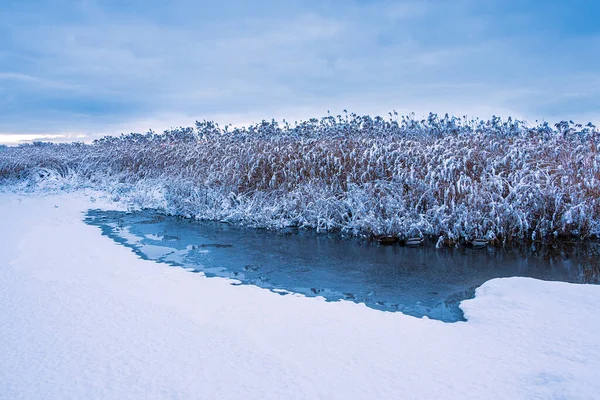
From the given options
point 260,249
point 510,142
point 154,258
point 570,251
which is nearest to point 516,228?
point 570,251

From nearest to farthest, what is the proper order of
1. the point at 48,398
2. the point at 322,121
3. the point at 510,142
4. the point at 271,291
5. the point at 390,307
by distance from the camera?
1. the point at 48,398
2. the point at 390,307
3. the point at 271,291
4. the point at 510,142
5. the point at 322,121

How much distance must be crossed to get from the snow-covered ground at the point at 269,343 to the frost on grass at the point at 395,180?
3.19 m

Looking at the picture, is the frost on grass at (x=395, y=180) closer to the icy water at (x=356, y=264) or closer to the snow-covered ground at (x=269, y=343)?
the icy water at (x=356, y=264)

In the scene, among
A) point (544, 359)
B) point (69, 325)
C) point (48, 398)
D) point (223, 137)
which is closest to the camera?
point (48, 398)

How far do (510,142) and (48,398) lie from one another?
10.8 meters

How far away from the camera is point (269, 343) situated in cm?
359

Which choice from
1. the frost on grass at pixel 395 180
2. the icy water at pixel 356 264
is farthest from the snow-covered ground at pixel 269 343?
the frost on grass at pixel 395 180

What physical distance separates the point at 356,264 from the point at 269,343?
3377mm

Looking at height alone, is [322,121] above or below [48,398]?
above

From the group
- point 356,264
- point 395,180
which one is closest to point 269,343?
point 356,264

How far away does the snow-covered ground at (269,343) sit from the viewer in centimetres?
291

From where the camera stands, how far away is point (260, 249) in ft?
26.0

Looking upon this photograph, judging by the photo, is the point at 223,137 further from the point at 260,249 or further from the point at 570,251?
the point at 570,251

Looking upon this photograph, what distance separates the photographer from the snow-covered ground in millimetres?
2908
